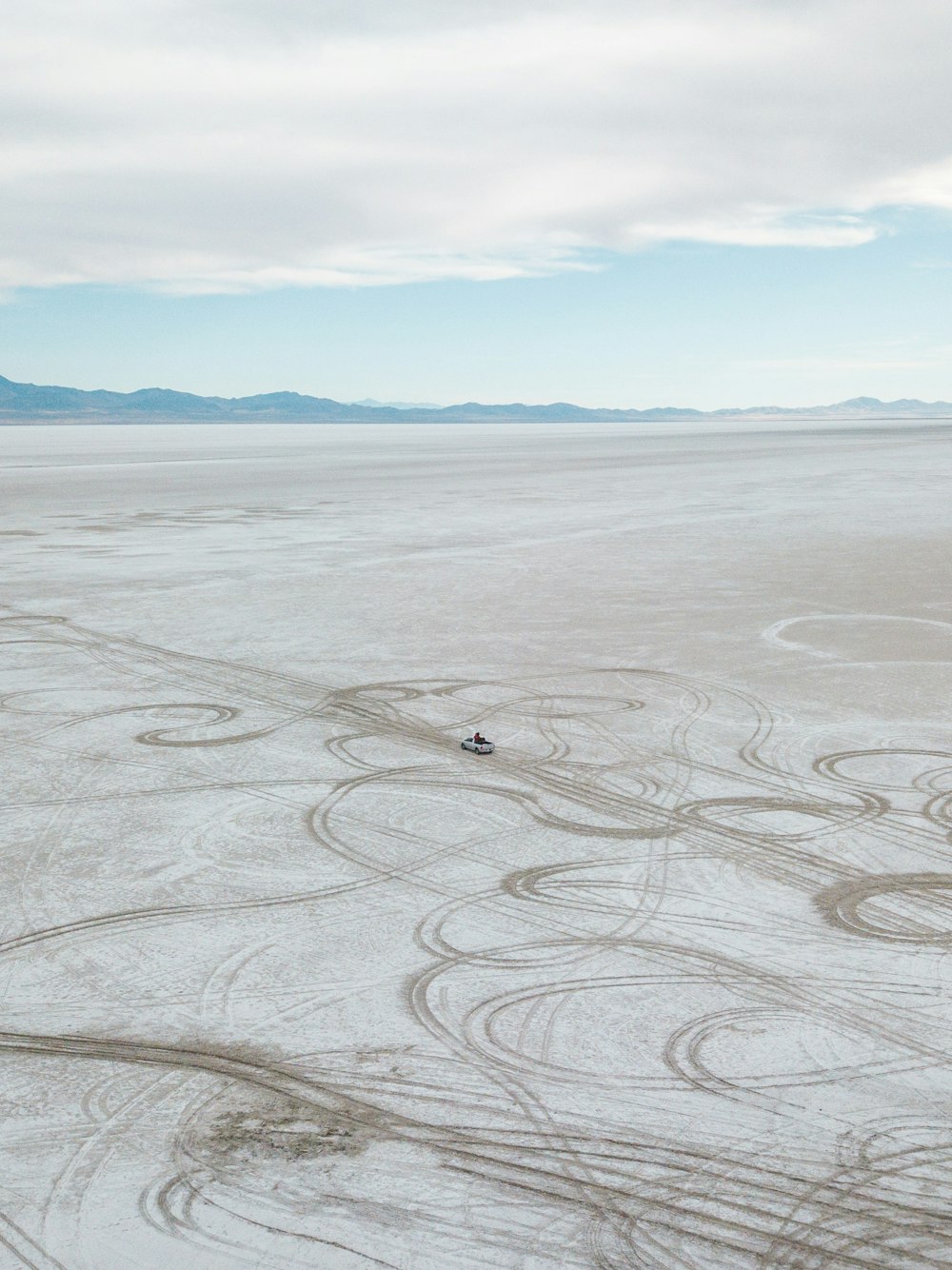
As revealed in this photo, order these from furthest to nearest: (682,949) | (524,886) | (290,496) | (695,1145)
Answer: (290,496) → (524,886) → (682,949) → (695,1145)

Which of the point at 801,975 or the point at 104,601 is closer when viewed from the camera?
the point at 801,975

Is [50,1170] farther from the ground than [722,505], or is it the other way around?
[722,505]

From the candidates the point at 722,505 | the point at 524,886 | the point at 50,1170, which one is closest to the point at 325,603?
the point at 524,886

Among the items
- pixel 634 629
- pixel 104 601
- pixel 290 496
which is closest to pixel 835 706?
pixel 634 629

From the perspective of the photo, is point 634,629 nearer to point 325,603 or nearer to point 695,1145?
point 325,603

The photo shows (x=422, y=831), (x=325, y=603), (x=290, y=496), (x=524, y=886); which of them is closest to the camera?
(x=524, y=886)

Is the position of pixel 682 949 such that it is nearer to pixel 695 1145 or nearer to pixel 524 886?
pixel 524 886
